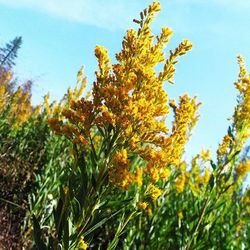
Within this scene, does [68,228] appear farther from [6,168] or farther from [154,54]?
[6,168]

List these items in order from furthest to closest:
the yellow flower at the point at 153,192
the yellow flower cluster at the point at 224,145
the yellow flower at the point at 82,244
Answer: the yellow flower cluster at the point at 224,145, the yellow flower at the point at 153,192, the yellow flower at the point at 82,244

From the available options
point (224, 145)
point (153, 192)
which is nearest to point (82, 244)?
point (153, 192)

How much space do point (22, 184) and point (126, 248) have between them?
3.04 m

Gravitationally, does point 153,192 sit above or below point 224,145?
below

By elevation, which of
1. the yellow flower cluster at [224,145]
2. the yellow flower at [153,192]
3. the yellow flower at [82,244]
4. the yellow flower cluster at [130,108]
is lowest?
the yellow flower at [82,244]

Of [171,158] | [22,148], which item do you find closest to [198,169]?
[22,148]

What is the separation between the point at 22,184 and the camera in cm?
697

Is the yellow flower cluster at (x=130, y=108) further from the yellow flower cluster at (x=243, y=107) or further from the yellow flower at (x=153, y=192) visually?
the yellow flower cluster at (x=243, y=107)

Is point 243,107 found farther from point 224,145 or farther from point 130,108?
point 130,108

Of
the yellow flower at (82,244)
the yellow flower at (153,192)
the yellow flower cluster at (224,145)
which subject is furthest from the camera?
the yellow flower cluster at (224,145)

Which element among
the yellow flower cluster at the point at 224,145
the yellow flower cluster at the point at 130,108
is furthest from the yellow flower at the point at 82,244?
the yellow flower cluster at the point at 224,145

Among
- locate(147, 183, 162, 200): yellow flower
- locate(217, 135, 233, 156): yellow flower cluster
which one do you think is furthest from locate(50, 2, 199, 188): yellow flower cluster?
locate(217, 135, 233, 156): yellow flower cluster

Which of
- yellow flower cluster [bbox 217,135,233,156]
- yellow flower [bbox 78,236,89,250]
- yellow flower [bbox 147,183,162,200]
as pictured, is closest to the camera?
yellow flower [bbox 78,236,89,250]

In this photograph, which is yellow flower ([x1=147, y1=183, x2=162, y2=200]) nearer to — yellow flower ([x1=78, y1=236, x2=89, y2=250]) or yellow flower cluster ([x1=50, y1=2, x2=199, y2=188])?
yellow flower cluster ([x1=50, y1=2, x2=199, y2=188])
